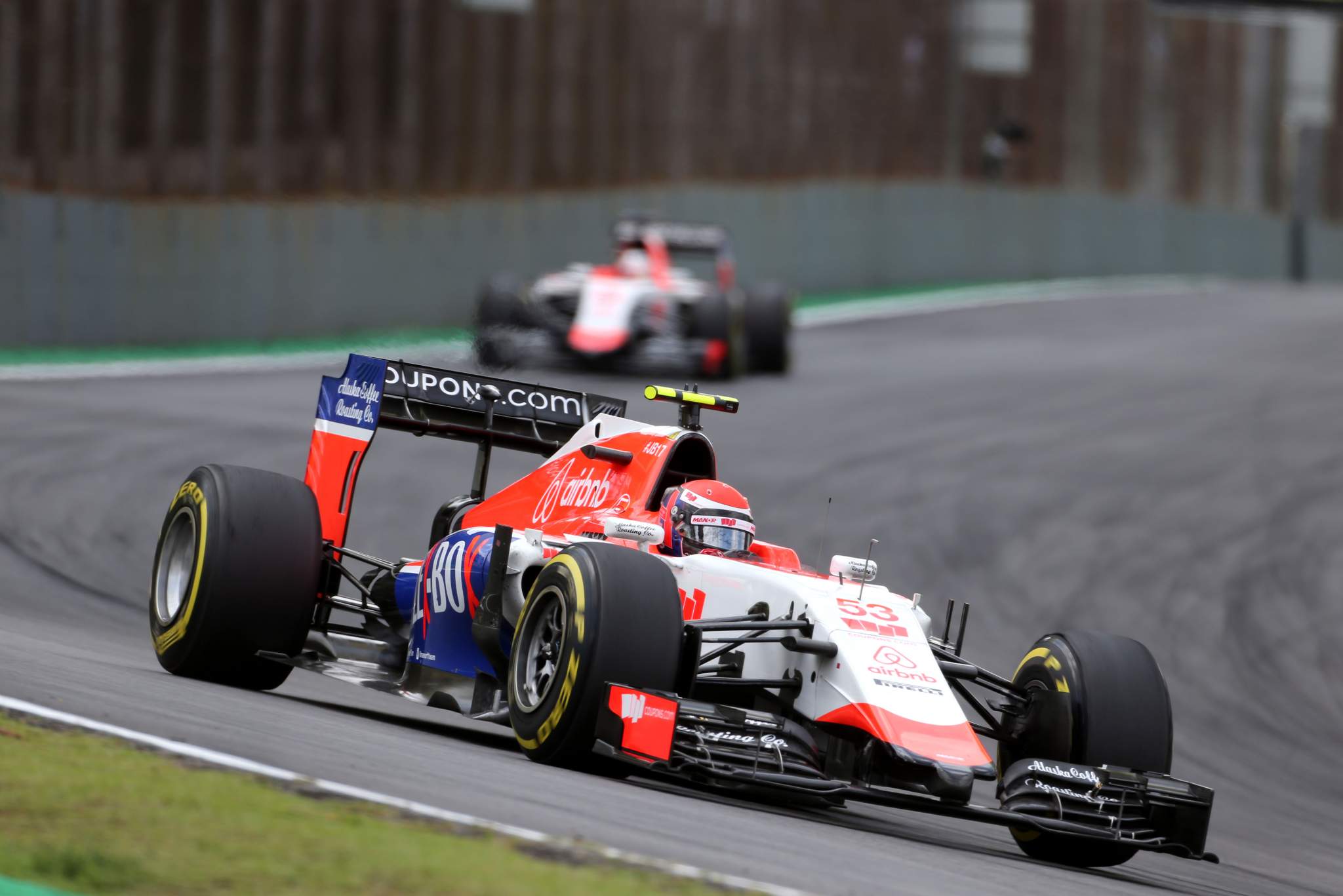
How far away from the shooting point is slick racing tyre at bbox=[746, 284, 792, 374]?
88.1ft

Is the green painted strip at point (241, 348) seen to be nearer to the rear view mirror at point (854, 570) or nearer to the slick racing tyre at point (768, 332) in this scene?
the slick racing tyre at point (768, 332)

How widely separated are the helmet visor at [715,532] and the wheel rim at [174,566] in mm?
2659

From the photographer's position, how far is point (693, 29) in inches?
1444

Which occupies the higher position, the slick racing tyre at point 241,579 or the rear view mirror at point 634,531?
the rear view mirror at point 634,531

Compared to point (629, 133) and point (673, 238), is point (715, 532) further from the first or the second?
point (629, 133)

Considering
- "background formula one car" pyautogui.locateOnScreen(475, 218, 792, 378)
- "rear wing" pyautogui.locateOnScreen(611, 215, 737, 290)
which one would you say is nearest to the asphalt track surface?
"background formula one car" pyautogui.locateOnScreen(475, 218, 792, 378)

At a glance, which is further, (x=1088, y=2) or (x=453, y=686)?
(x=1088, y=2)

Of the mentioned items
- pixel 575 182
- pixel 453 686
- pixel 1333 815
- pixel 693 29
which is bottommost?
pixel 1333 815

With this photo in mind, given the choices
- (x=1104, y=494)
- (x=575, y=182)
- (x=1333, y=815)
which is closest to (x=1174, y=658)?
(x=1333, y=815)

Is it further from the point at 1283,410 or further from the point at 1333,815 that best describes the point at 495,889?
the point at 1283,410

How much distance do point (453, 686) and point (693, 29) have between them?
27.7 metres

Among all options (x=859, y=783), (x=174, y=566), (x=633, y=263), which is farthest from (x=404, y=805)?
(x=633, y=263)

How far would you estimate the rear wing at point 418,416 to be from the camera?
38.3 ft

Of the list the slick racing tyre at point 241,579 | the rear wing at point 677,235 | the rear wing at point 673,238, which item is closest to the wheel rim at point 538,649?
the slick racing tyre at point 241,579
